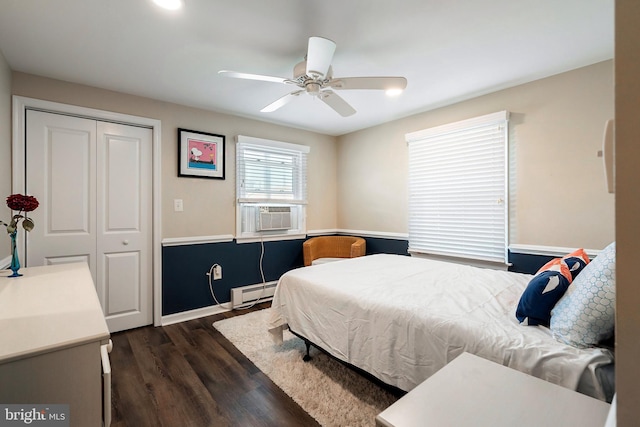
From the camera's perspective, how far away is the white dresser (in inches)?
35.0

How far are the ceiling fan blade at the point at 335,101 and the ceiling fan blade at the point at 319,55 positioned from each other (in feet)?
0.83

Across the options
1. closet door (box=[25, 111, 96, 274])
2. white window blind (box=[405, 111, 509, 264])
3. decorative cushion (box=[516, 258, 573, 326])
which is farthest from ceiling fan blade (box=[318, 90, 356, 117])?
closet door (box=[25, 111, 96, 274])

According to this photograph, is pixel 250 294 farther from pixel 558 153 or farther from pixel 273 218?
pixel 558 153

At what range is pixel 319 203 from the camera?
4.41 metres

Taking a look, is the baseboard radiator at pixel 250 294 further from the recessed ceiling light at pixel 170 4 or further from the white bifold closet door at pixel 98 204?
the recessed ceiling light at pixel 170 4

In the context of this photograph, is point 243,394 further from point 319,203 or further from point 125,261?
point 319,203

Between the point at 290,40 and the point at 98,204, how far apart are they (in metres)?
2.39

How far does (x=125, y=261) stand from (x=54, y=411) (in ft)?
7.49

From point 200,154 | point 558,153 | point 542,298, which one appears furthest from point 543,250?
point 200,154

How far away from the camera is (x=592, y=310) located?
3.57 feet

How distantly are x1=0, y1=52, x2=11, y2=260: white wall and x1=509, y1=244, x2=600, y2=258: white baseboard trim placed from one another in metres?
4.18

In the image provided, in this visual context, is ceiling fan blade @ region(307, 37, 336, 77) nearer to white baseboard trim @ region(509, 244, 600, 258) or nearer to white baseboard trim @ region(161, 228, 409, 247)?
white baseboard trim @ region(161, 228, 409, 247)

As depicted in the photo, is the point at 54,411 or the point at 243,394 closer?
the point at 54,411

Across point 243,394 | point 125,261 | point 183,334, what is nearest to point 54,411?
point 243,394
